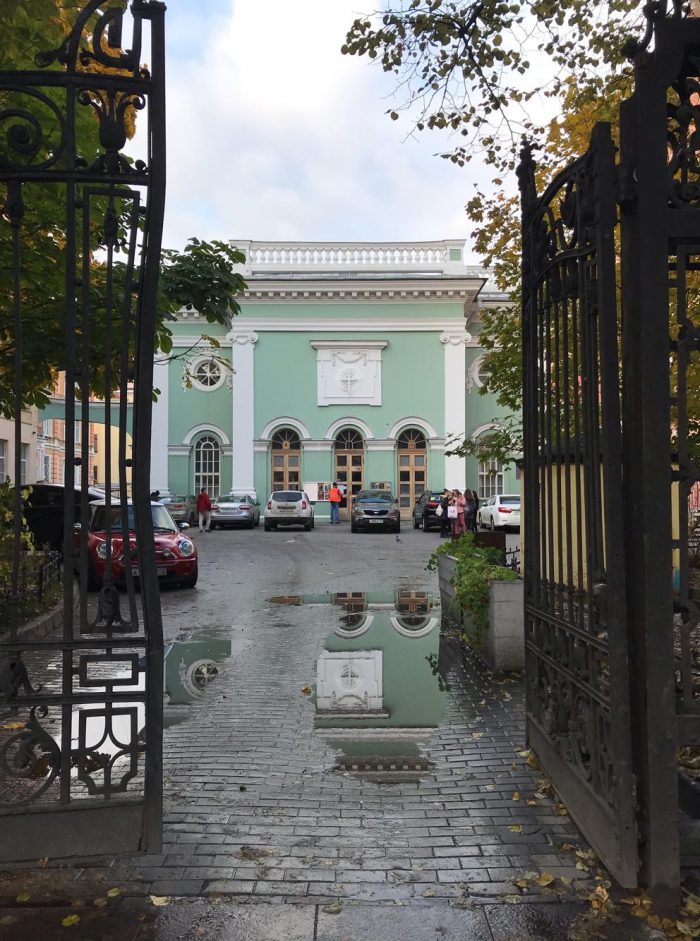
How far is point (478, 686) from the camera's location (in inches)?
290

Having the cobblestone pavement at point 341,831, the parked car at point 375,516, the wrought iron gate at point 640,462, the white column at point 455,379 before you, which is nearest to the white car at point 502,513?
the parked car at point 375,516

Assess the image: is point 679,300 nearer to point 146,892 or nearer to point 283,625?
point 146,892

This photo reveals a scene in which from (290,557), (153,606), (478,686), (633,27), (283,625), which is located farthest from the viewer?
(290,557)

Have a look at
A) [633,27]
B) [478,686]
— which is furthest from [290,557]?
[633,27]

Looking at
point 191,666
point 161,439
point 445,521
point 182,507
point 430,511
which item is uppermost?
point 161,439

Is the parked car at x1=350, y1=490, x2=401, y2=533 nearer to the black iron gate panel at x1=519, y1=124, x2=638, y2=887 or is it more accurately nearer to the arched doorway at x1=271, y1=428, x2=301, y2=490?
the arched doorway at x1=271, y1=428, x2=301, y2=490

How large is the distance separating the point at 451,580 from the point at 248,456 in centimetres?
3044

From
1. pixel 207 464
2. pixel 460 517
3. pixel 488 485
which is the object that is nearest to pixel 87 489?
pixel 460 517

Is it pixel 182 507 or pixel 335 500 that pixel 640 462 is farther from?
pixel 335 500

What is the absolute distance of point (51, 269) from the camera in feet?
24.1

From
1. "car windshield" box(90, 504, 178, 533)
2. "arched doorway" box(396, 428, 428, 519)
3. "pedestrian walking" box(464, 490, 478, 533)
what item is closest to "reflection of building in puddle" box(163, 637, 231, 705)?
"car windshield" box(90, 504, 178, 533)

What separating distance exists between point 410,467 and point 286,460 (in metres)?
6.28

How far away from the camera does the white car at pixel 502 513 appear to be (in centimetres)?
2928

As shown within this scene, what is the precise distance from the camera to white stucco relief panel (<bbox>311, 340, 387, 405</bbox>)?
4016cm
